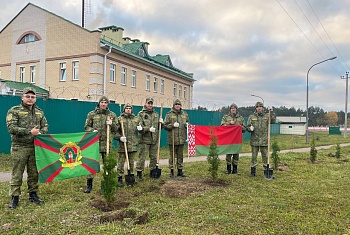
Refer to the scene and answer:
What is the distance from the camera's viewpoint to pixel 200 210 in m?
5.76

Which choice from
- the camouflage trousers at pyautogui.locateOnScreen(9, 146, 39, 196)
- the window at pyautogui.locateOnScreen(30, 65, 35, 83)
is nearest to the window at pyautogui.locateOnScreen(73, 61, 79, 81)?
the window at pyautogui.locateOnScreen(30, 65, 35, 83)

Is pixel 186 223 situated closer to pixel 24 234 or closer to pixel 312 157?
pixel 24 234

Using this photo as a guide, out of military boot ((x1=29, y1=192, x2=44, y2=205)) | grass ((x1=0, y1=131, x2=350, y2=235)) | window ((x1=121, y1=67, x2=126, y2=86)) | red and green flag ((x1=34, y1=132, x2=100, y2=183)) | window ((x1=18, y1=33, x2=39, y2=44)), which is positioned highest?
window ((x1=18, y1=33, x2=39, y2=44))

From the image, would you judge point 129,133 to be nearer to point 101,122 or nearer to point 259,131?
point 101,122

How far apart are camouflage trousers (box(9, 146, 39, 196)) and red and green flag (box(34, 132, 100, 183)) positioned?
196mm

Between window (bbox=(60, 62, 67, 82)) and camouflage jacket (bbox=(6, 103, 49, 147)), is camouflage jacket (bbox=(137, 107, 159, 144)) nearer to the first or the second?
camouflage jacket (bbox=(6, 103, 49, 147))

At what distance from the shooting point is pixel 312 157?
13.4 meters

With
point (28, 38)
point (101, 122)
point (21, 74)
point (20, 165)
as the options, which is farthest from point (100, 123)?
point (21, 74)

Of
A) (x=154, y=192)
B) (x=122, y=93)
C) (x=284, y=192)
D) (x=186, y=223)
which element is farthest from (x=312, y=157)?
(x=122, y=93)

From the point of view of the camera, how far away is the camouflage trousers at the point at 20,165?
5883mm

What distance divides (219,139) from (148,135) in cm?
266

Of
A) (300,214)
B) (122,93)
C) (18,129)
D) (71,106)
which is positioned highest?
(122,93)

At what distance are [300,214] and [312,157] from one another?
338 inches

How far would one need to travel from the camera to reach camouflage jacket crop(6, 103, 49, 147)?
575 cm
